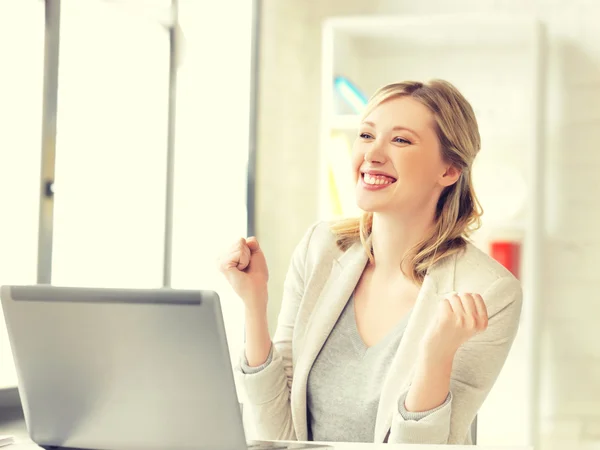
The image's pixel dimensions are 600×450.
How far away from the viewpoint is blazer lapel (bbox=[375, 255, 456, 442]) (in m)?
1.58

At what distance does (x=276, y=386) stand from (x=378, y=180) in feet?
A: 1.45

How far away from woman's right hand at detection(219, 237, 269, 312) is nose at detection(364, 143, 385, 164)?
30 centimetres

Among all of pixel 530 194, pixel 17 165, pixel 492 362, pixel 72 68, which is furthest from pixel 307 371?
pixel 530 194

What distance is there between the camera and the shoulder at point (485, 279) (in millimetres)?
1643

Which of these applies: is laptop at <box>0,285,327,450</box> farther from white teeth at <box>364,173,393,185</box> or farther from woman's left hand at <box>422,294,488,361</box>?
white teeth at <box>364,173,393,185</box>

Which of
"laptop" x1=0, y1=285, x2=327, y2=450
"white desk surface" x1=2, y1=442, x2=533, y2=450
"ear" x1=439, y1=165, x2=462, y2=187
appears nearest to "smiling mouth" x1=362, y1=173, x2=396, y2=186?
"ear" x1=439, y1=165, x2=462, y2=187

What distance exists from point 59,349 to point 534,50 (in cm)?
235

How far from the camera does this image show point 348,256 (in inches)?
72.9

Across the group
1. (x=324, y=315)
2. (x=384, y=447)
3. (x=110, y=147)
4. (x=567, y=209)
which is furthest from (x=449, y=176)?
(x=567, y=209)

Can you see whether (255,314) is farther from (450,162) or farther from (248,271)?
(450,162)

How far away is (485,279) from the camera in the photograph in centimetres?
167

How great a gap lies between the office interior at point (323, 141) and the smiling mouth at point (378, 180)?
3.85 ft

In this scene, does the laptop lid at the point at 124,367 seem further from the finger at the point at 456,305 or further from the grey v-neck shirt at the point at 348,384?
the grey v-neck shirt at the point at 348,384

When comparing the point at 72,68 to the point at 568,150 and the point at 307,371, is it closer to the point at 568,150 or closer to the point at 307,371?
the point at 307,371
